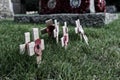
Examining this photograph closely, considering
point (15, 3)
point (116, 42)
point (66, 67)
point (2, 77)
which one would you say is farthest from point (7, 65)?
point (15, 3)

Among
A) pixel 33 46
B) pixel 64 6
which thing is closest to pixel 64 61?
pixel 33 46

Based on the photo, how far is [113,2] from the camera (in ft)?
61.2

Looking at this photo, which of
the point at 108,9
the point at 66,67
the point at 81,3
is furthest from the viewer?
the point at 108,9

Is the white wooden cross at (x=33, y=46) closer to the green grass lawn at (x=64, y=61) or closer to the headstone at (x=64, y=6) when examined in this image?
the green grass lawn at (x=64, y=61)

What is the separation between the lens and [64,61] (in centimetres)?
376

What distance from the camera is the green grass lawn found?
3.28 m

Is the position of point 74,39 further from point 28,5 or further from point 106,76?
point 28,5

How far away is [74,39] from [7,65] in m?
2.10

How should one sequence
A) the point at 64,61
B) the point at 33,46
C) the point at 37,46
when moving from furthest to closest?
the point at 64,61 < the point at 37,46 < the point at 33,46

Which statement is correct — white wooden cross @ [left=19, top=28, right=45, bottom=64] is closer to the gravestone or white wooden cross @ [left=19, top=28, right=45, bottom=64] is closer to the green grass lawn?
the green grass lawn

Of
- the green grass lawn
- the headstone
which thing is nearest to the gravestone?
the headstone

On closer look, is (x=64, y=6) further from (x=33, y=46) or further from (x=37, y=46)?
(x=33, y=46)

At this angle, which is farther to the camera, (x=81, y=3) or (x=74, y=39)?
(x=81, y=3)

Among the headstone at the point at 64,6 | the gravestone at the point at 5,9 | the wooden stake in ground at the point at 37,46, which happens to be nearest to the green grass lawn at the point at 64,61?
the wooden stake in ground at the point at 37,46
